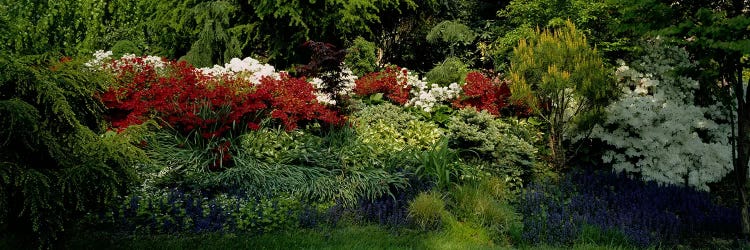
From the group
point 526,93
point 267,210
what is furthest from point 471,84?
point 267,210

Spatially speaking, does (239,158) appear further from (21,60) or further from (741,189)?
(741,189)

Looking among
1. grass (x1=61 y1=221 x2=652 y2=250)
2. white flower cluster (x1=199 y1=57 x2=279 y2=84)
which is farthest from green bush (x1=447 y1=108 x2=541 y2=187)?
white flower cluster (x1=199 y1=57 x2=279 y2=84)

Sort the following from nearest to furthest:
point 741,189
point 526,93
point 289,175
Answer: point 741,189 → point 289,175 → point 526,93

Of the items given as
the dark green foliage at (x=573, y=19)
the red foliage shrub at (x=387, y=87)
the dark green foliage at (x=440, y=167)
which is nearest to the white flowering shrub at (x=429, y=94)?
the red foliage shrub at (x=387, y=87)

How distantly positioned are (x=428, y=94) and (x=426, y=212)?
3.95m

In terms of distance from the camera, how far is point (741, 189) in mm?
5461

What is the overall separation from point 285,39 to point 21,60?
8120 mm

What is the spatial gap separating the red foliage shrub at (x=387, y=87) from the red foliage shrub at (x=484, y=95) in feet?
2.75

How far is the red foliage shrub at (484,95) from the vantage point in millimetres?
8992

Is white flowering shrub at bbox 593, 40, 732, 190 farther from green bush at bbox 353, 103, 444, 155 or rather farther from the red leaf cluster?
the red leaf cluster

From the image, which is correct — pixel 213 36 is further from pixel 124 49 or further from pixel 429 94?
pixel 429 94

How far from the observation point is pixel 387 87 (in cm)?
952

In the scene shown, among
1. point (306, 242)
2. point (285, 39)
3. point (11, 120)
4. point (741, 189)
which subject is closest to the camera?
point (11, 120)

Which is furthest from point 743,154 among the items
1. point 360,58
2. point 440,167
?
point 360,58
